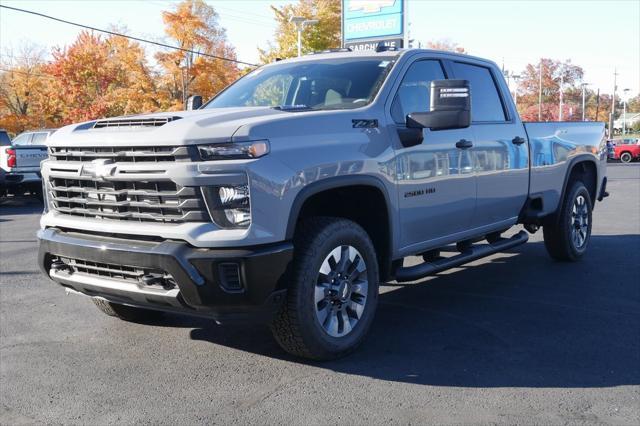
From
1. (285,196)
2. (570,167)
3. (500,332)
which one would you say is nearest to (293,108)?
(285,196)

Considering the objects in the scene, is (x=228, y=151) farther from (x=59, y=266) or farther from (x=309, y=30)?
(x=309, y=30)

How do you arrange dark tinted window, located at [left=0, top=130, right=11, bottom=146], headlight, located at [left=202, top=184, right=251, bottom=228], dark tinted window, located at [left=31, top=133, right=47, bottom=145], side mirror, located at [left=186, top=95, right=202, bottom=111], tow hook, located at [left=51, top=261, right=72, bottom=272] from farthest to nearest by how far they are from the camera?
dark tinted window, located at [left=31, top=133, right=47, bottom=145] → dark tinted window, located at [left=0, top=130, right=11, bottom=146] → side mirror, located at [left=186, top=95, right=202, bottom=111] → tow hook, located at [left=51, top=261, right=72, bottom=272] → headlight, located at [left=202, top=184, right=251, bottom=228]

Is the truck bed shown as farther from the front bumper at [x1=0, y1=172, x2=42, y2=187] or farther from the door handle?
the front bumper at [x1=0, y1=172, x2=42, y2=187]

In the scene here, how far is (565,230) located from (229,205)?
483cm

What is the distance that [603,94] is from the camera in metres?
133

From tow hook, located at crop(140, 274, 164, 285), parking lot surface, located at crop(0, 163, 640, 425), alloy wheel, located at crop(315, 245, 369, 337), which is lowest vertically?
parking lot surface, located at crop(0, 163, 640, 425)

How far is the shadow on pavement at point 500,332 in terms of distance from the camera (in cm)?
406

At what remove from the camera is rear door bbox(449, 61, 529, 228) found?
5656mm

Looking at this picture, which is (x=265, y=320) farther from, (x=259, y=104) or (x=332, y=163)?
(x=259, y=104)

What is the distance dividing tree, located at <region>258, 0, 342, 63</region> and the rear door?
29.3m

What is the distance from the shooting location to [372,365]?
4.20m

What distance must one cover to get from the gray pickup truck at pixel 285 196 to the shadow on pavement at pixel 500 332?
1.35 ft

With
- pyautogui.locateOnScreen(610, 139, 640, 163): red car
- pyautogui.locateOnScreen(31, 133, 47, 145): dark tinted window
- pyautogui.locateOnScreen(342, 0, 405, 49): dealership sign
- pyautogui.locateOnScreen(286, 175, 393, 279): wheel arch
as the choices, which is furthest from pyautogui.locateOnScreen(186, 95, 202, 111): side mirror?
pyautogui.locateOnScreen(610, 139, 640, 163): red car

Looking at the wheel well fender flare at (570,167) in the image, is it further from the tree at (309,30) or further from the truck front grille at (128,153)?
the tree at (309,30)
